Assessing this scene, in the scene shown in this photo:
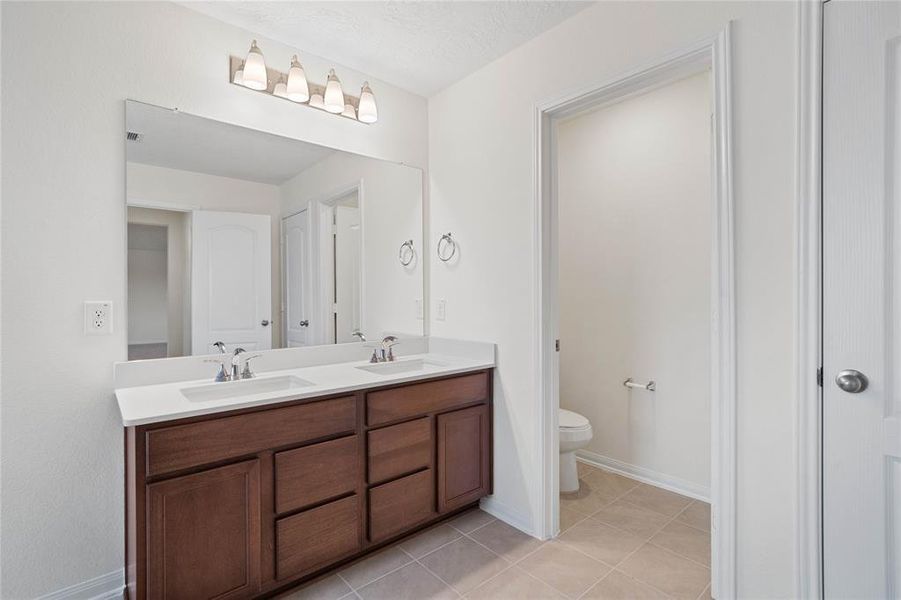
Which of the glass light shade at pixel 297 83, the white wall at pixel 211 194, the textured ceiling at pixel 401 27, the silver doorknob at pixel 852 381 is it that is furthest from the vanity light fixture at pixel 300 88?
the silver doorknob at pixel 852 381

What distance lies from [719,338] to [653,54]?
3.68 ft

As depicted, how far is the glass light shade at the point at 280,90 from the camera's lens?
210 centimetres

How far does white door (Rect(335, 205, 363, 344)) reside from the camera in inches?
97.4

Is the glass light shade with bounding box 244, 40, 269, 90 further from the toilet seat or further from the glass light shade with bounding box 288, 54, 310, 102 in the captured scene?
the toilet seat

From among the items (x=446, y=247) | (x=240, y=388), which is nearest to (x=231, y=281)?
(x=240, y=388)

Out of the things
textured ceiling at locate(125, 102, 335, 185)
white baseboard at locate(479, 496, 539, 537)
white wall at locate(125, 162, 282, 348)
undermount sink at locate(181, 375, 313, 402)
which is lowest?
white baseboard at locate(479, 496, 539, 537)

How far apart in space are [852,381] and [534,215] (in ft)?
4.32

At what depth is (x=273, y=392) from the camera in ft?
5.62

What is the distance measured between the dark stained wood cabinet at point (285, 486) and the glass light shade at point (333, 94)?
142 cm

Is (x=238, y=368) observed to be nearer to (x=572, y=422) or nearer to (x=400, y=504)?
(x=400, y=504)

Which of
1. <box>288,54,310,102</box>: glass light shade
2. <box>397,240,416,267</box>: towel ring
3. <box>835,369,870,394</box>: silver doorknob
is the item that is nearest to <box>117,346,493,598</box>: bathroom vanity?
<box>397,240,416,267</box>: towel ring

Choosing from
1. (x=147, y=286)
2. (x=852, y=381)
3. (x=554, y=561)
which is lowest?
(x=554, y=561)

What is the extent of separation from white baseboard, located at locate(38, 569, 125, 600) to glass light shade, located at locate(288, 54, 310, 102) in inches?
83.2

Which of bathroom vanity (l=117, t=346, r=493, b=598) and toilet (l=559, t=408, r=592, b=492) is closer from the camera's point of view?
bathroom vanity (l=117, t=346, r=493, b=598)
